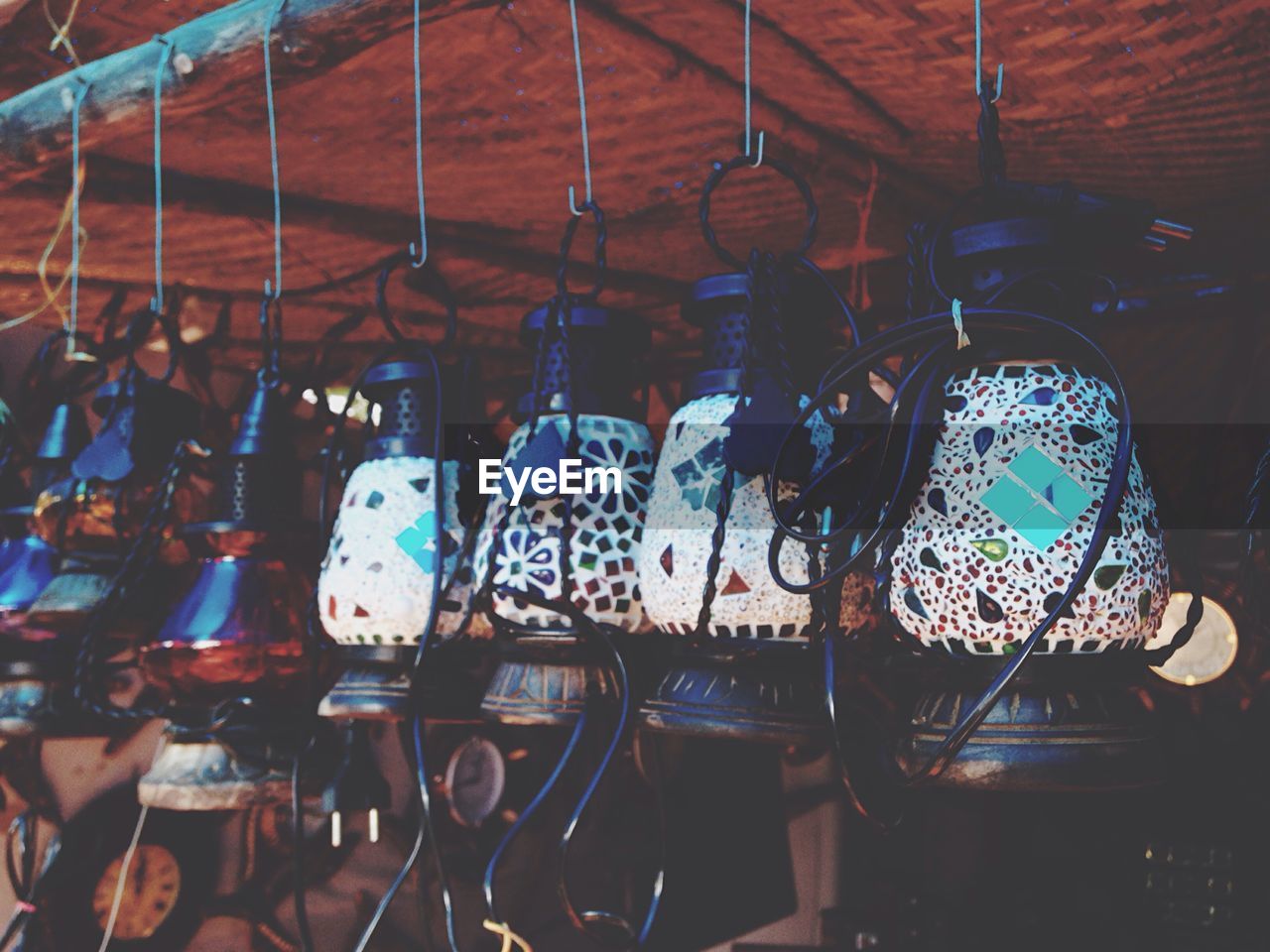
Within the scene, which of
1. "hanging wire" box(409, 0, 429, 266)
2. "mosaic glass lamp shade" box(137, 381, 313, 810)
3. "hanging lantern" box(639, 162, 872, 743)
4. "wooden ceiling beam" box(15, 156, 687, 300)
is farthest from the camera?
"wooden ceiling beam" box(15, 156, 687, 300)

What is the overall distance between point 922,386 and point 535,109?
0.59 m

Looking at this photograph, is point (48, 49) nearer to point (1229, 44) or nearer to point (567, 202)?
point (567, 202)

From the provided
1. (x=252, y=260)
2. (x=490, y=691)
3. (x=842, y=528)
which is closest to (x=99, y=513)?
(x=252, y=260)

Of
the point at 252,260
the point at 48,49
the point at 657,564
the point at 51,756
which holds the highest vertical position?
the point at 48,49

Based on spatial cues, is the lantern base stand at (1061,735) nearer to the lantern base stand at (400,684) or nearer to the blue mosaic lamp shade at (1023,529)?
the blue mosaic lamp shade at (1023,529)

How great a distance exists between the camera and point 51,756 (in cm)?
204

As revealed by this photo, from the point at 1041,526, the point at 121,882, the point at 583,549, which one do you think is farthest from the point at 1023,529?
the point at 121,882

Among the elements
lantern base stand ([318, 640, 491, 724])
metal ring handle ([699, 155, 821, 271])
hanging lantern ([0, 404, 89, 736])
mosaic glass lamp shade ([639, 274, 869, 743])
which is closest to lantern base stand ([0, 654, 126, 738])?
hanging lantern ([0, 404, 89, 736])

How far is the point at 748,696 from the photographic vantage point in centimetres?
76

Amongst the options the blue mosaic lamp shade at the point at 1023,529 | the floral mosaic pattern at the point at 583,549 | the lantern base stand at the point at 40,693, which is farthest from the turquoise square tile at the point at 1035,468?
the lantern base stand at the point at 40,693

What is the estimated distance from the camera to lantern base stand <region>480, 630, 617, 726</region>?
33.6 inches

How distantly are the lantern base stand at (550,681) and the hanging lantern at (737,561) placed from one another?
0.24 ft

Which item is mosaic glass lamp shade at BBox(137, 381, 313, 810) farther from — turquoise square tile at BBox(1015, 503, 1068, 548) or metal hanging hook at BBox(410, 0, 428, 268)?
turquoise square tile at BBox(1015, 503, 1068, 548)

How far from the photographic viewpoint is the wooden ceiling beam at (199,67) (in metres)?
0.88
